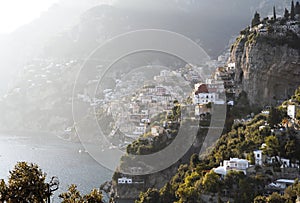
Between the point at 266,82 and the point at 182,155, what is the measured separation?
4.75 m

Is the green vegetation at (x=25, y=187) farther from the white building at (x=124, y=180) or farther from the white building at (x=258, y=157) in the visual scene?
the white building at (x=124, y=180)

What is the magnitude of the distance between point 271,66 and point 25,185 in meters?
16.5

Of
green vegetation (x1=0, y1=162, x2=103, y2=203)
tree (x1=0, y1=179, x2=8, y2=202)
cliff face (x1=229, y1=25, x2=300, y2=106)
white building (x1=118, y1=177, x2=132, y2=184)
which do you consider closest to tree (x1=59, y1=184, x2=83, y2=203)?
green vegetation (x1=0, y1=162, x2=103, y2=203)

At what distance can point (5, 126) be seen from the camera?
45031mm

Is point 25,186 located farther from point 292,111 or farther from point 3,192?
point 292,111

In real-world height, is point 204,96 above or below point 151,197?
above

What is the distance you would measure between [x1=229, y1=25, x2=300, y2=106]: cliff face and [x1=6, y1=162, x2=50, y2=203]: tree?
16.3m

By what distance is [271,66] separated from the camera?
19.4m

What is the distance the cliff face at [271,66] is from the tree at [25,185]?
16262 millimetres

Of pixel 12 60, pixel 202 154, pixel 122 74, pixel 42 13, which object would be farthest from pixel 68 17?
pixel 202 154

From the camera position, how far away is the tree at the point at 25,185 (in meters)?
4.33

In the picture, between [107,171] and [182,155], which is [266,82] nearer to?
[182,155]

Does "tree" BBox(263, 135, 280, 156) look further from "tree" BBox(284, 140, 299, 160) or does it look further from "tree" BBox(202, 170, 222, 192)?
"tree" BBox(202, 170, 222, 192)

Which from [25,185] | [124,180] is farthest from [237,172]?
[25,185]
